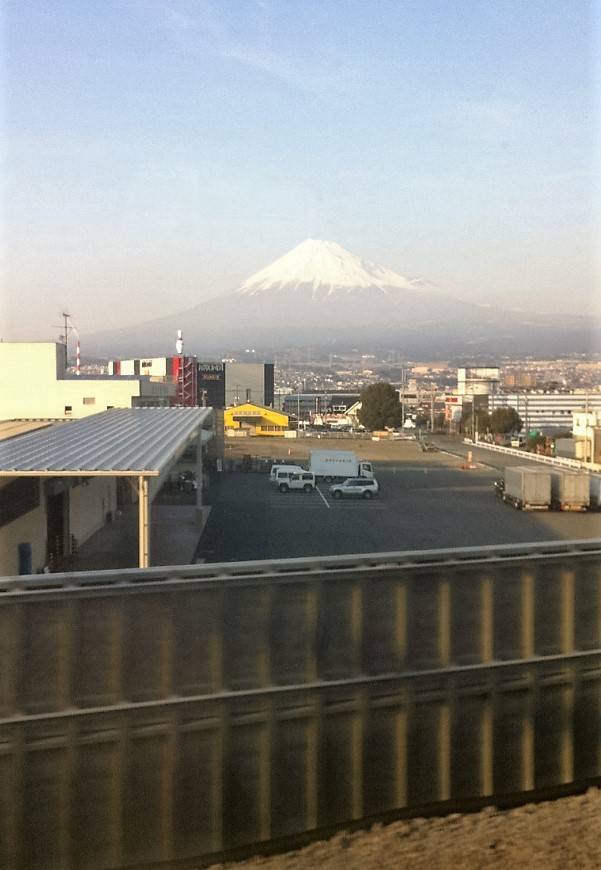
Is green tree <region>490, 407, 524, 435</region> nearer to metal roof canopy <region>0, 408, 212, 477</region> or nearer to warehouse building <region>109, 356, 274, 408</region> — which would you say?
warehouse building <region>109, 356, 274, 408</region>

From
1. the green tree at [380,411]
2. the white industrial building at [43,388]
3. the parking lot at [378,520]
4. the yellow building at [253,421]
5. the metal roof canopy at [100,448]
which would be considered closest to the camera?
the metal roof canopy at [100,448]

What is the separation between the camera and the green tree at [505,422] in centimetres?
3531

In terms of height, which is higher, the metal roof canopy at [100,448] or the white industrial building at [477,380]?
the white industrial building at [477,380]

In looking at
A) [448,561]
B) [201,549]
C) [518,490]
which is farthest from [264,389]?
[448,561]

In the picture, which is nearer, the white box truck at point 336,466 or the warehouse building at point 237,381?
the white box truck at point 336,466

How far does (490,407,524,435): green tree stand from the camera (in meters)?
35.3

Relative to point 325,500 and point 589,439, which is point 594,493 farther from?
point 589,439

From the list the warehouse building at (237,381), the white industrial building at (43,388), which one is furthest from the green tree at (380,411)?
the white industrial building at (43,388)

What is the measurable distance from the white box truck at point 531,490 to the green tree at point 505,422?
19.8m

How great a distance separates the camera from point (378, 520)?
13633 mm

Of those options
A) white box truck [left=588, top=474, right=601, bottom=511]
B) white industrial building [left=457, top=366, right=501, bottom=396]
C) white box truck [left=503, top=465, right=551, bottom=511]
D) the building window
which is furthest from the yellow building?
the building window

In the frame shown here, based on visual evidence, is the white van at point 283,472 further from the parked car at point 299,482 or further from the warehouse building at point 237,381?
the warehouse building at point 237,381

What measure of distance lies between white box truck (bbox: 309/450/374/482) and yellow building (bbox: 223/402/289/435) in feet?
35.0

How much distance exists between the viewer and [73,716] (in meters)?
2.39
